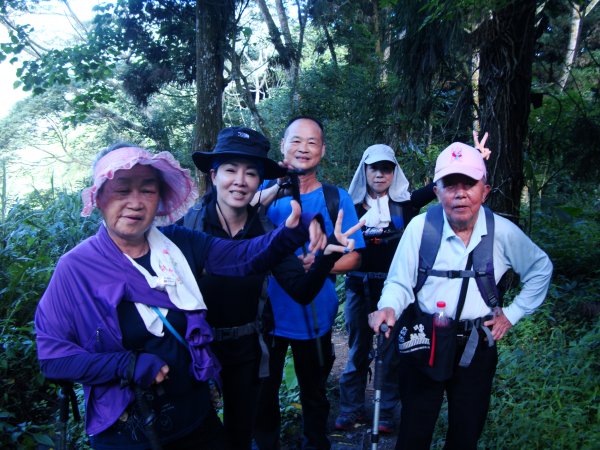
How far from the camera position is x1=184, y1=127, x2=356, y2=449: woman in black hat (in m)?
2.79

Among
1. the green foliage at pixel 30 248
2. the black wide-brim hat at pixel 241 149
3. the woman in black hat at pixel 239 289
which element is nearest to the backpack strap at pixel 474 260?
the woman in black hat at pixel 239 289

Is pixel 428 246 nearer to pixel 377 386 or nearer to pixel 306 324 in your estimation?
pixel 377 386

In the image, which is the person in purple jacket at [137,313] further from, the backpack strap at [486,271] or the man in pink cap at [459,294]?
the backpack strap at [486,271]

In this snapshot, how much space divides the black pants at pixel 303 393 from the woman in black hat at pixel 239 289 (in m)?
0.36

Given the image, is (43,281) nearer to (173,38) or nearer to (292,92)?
(173,38)

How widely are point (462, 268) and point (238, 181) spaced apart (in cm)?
129

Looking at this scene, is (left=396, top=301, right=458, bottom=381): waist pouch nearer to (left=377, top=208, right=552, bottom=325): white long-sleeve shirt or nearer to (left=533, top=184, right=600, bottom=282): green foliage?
(left=377, top=208, right=552, bottom=325): white long-sleeve shirt

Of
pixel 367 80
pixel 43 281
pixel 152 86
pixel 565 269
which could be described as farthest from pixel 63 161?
pixel 565 269

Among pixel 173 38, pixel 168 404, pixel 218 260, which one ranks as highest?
pixel 173 38

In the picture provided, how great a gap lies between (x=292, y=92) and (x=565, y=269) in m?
11.6

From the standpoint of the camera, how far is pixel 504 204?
5590 millimetres

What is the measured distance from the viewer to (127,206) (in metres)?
2.23

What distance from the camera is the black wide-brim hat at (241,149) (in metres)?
2.82

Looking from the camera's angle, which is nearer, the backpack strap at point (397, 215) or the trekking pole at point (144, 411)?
the trekking pole at point (144, 411)
